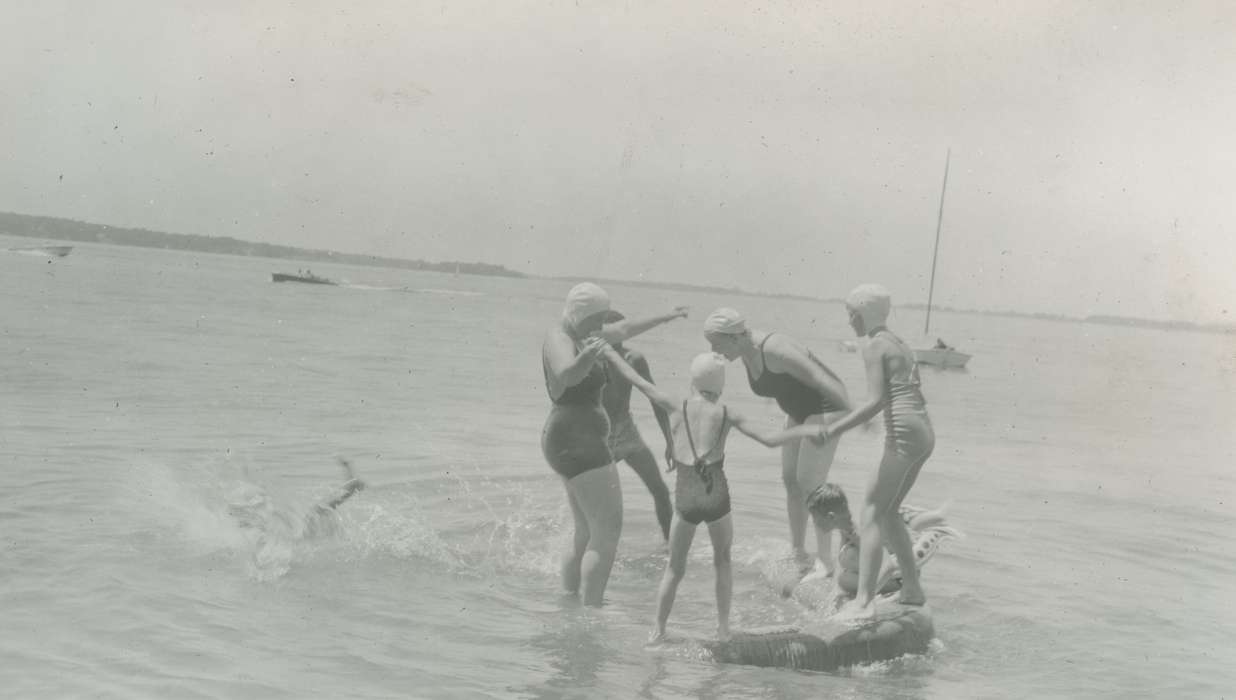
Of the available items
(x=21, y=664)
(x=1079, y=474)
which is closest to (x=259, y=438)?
(x=21, y=664)

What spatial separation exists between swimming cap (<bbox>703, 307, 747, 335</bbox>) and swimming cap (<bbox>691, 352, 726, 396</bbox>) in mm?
491

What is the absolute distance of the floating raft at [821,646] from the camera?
23.6ft

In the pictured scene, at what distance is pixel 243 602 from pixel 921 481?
11272 mm

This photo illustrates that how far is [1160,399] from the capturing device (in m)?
42.2

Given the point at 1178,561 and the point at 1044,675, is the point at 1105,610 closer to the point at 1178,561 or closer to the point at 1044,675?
the point at 1044,675

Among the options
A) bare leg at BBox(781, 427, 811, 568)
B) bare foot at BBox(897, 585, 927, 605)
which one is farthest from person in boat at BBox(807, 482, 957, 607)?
bare leg at BBox(781, 427, 811, 568)

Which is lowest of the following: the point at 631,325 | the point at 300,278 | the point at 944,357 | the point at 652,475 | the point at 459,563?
the point at 300,278

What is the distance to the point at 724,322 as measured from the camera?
730 centimetres

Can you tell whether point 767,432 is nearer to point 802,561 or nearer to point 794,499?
point 794,499

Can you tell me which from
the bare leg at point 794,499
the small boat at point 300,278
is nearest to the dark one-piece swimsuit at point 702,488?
the bare leg at point 794,499

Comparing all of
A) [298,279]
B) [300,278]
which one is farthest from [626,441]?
[298,279]

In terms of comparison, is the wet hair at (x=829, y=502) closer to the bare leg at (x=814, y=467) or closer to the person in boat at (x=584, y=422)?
the bare leg at (x=814, y=467)

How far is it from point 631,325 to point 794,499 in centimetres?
205

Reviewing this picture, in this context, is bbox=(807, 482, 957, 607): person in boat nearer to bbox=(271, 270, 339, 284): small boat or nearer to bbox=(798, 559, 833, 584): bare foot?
bbox=(798, 559, 833, 584): bare foot
